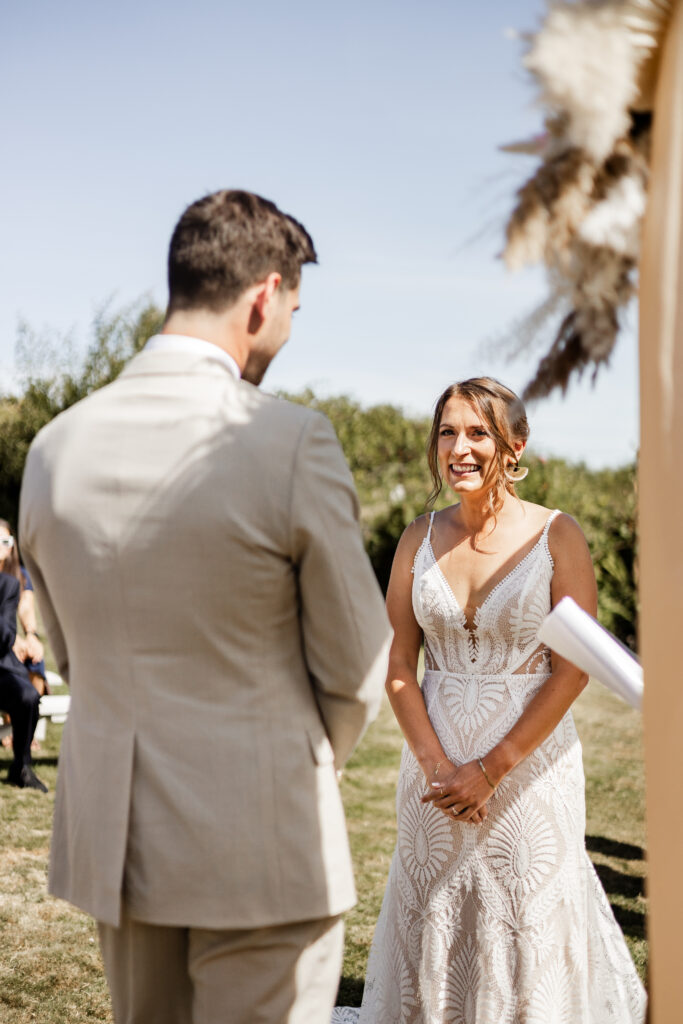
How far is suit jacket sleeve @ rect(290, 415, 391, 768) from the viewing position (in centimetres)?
167

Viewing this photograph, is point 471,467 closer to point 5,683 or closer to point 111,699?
point 111,699

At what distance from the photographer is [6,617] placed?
7.55 metres

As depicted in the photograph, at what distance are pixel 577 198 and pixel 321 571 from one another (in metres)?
0.78

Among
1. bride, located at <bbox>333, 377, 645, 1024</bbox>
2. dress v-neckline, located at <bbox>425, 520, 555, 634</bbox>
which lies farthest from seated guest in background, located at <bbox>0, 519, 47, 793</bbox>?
dress v-neckline, located at <bbox>425, 520, 555, 634</bbox>

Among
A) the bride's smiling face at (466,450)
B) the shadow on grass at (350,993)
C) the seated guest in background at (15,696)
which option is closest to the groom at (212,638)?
the bride's smiling face at (466,450)

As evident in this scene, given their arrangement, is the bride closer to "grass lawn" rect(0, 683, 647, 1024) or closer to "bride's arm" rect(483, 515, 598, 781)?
"bride's arm" rect(483, 515, 598, 781)

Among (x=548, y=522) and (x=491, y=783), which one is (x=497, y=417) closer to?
(x=548, y=522)

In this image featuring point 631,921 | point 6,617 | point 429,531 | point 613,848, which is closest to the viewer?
point 429,531

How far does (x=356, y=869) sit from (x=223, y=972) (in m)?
4.27

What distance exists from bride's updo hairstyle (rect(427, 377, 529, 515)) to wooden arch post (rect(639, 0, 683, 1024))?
1.49 meters

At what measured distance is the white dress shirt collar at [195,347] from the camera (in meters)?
1.76

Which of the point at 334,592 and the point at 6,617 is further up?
the point at 334,592

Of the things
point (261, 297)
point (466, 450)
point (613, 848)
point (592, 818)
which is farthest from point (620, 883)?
point (261, 297)

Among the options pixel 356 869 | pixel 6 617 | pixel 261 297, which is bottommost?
pixel 356 869
